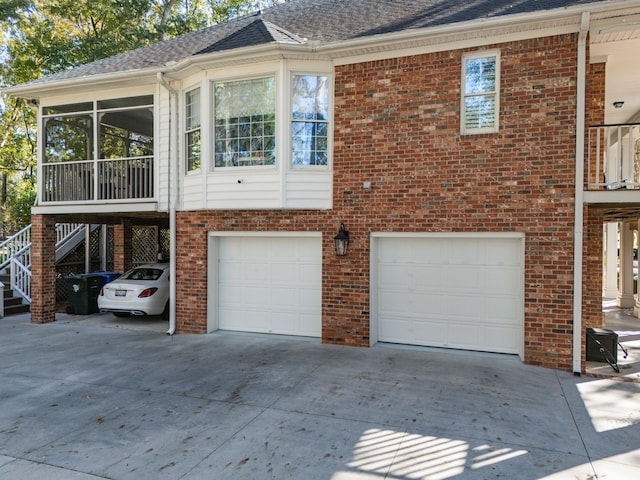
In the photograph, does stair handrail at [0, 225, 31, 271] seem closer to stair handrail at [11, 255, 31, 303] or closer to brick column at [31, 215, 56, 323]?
stair handrail at [11, 255, 31, 303]

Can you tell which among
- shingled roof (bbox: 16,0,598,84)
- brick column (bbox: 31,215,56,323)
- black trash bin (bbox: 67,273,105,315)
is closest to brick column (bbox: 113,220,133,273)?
black trash bin (bbox: 67,273,105,315)

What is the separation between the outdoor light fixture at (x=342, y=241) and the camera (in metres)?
7.66

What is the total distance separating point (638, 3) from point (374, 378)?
630cm

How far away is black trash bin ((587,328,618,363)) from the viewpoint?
6873 mm

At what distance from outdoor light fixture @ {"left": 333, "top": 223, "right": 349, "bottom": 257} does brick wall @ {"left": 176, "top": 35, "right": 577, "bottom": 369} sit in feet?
0.40

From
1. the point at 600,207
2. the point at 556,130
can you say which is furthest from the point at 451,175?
the point at 600,207

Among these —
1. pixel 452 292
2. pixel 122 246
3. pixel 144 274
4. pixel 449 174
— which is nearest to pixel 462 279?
pixel 452 292

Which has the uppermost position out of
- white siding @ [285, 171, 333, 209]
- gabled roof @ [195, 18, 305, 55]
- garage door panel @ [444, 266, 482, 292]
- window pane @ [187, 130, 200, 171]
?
gabled roof @ [195, 18, 305, 55]

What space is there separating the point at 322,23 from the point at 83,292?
341 inches

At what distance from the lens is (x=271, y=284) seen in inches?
340

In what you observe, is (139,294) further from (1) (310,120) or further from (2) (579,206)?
(2) (579,206)

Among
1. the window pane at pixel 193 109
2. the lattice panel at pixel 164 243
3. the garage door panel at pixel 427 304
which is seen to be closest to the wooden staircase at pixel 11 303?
the lattice panel at pixel 164 243

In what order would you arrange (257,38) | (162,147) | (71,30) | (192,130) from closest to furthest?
(257,38) < (192,130) < (162,147) < (71,30)

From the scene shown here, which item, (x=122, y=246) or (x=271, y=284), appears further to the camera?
(x=122, y=246)
